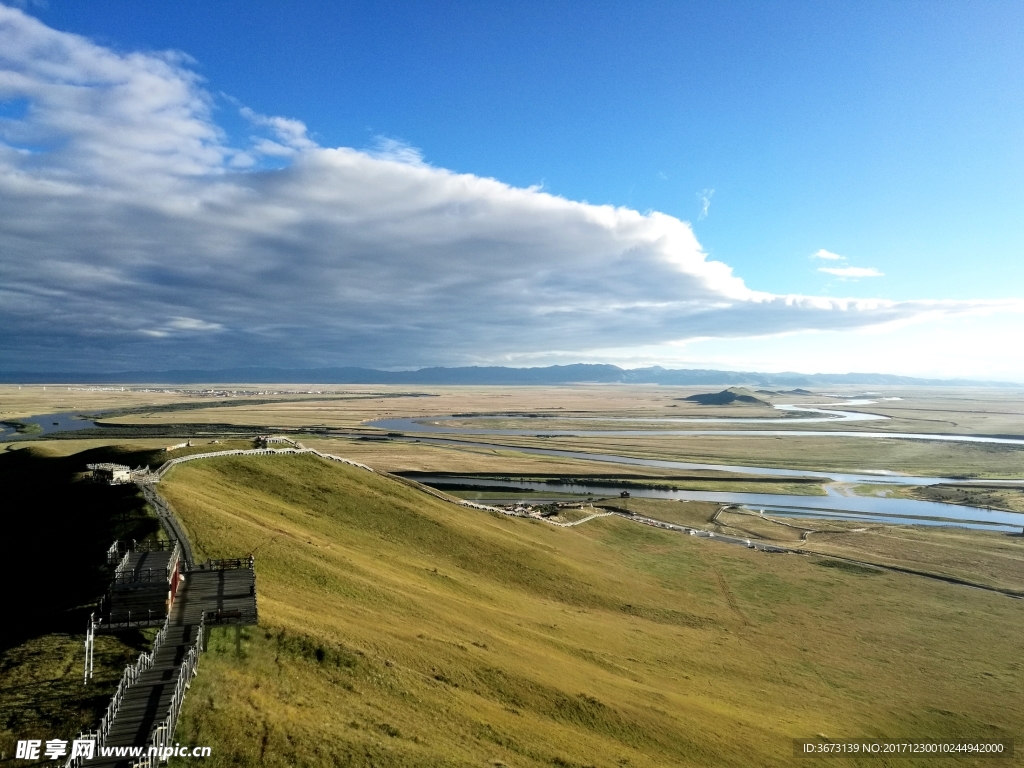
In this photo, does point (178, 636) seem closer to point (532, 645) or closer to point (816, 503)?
point (532, 645)

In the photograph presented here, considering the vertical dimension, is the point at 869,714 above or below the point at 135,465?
below

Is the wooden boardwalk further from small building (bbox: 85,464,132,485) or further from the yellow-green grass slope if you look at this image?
small building (bbox: 85,464,132,485)

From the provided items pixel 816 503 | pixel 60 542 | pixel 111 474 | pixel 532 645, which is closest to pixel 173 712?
pixel 532 645

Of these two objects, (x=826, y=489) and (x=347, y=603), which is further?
(x=826, y=489)

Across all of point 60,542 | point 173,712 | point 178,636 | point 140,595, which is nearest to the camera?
point 173,712

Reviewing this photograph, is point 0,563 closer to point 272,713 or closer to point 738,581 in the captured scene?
point 272,713

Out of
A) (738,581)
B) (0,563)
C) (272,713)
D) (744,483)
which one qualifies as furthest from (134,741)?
(744,483)

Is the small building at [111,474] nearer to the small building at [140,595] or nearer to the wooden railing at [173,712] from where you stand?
the small building at [140,595]

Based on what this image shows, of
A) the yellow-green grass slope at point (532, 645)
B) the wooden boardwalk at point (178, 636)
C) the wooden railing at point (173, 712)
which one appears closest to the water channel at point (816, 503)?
the yellow-green grass slope at point (532, 645)
